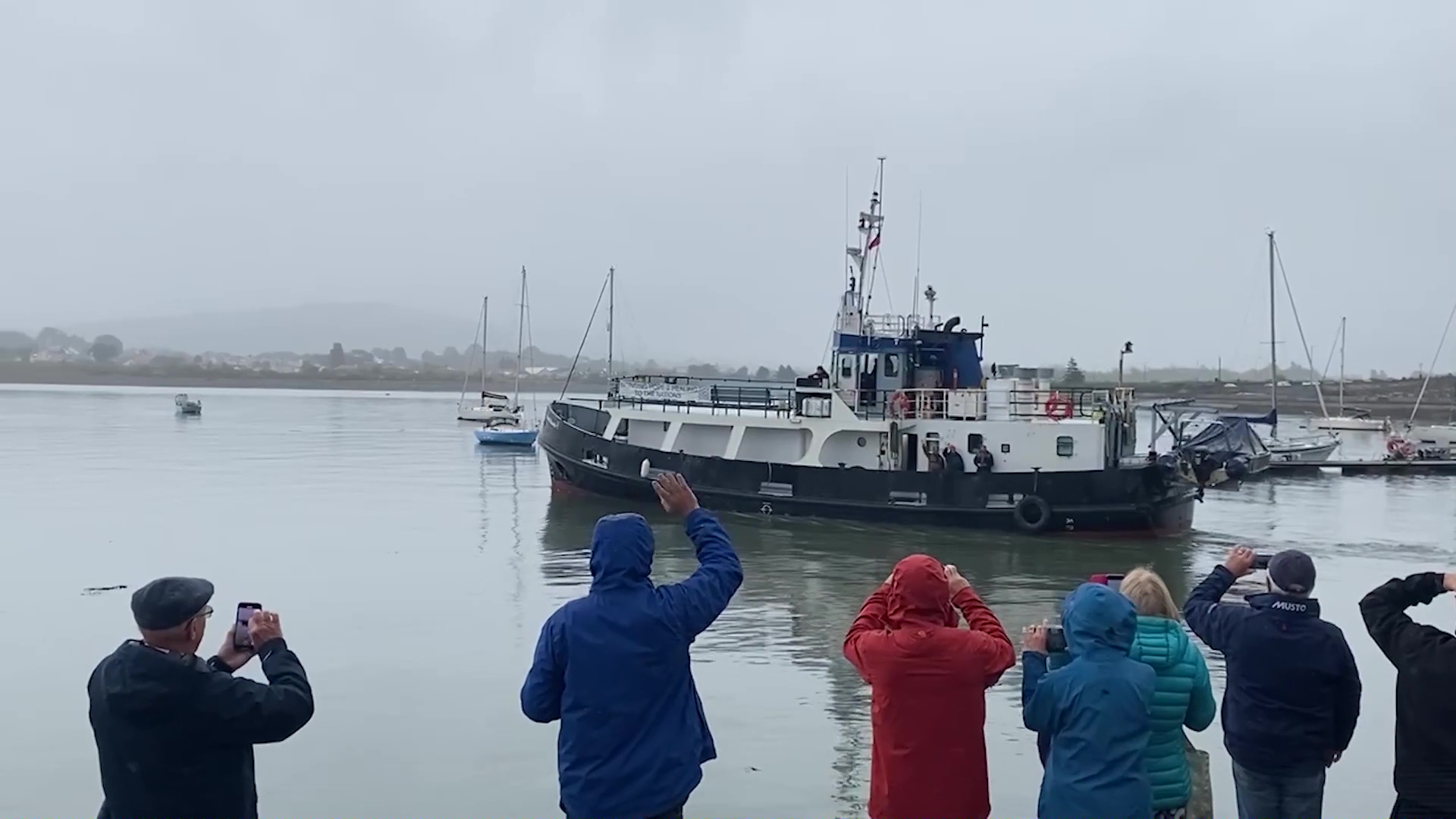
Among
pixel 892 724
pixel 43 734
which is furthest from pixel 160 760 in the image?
pixel 43 734

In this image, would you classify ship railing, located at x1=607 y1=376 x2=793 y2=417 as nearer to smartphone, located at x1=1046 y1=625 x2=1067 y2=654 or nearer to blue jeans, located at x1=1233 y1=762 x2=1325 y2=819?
blue jeans, located at x1=1233 y1=762 x2=1325 y2=819

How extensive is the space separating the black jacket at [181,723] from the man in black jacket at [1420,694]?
10.2 ft

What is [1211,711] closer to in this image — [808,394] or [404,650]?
[404,650]

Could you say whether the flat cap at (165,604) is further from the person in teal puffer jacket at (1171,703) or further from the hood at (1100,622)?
the person in teal puffer jacket at (1171,703)

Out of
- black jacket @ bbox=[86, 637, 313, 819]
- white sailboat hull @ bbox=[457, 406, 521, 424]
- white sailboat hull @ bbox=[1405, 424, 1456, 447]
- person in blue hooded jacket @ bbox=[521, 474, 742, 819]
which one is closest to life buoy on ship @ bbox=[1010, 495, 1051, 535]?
person in blue hooded jacket @ bbox=[521, 474, 742, 819]

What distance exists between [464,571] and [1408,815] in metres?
15.0

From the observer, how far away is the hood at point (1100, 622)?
140 inches

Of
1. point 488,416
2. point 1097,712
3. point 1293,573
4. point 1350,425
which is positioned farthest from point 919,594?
point 1350,425

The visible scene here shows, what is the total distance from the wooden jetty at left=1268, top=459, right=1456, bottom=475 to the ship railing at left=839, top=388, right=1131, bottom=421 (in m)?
18.4

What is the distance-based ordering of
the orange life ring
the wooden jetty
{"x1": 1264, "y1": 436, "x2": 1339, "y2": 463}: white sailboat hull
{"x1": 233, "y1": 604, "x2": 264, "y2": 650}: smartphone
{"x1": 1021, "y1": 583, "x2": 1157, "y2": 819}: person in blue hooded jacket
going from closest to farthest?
1. {"x1": 233, "y1": 604, "x2": 264, "y2": 650}: smartphone
2. {"x1": 1021, "y1": 583, "x2": 1157, "y2": 819}: person in blue hooded jacket
3. the orange life ring
4. the wooden jetty
5. {"x1": 1264, "y1": 436, "x2": 1339, "y2": 463}: white sailboat hull

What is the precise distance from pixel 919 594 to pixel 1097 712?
632 millimetres

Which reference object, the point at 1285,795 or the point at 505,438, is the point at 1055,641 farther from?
the point at 505,438

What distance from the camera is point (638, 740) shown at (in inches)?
143

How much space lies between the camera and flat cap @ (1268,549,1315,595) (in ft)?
12.7
